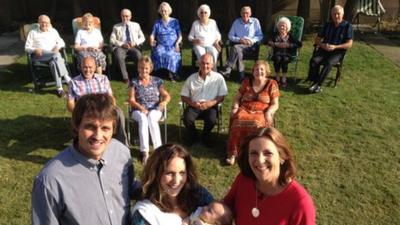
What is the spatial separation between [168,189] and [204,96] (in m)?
3.18

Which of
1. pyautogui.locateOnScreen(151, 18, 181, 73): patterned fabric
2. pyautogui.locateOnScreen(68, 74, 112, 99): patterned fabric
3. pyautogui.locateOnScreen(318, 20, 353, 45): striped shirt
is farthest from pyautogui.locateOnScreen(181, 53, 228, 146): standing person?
pyautogui.locateOnScreen(318, 20, 353, 45): striped shirt

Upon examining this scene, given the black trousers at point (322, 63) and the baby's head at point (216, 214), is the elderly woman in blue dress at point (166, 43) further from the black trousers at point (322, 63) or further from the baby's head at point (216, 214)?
the baby's head at point (216, 214)

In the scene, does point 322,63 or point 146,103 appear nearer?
point 146,103

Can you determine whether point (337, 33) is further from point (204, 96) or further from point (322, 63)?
point (204, 96)

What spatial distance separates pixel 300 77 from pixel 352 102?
138 cm

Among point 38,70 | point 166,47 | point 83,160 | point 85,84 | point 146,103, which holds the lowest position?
point 38,70

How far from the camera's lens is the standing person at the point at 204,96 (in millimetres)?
5352

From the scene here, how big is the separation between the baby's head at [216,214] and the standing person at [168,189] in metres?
0.11

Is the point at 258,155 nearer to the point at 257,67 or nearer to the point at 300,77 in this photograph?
the point at 257,67

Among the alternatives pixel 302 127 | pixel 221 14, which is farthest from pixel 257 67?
pixel 221 14

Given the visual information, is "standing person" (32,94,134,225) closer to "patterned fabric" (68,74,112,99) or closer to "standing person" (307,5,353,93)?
"patterned fabric" (68,74,112,99)

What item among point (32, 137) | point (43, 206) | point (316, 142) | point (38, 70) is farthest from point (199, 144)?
point (38, 70)

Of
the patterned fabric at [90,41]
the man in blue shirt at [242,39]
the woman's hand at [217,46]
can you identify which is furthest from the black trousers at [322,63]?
the patterned fabric at [90,41]

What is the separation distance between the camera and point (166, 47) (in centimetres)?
780
